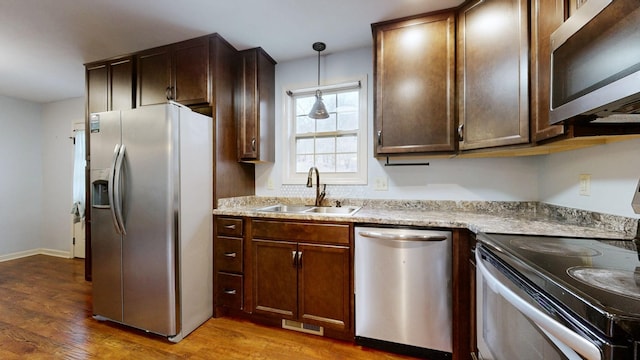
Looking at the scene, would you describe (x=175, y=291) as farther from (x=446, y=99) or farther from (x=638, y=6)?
(x=638, y=6)

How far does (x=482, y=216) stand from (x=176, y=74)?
281 centimetres

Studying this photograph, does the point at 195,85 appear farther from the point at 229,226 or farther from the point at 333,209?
the point at 333,209

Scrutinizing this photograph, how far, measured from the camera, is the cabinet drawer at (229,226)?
2086 millimetres

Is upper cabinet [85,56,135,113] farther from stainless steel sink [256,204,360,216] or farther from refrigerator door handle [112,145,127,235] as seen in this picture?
stainless steel sink [256,204,360,216]

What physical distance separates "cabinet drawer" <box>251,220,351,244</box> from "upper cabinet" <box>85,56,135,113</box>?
1.86 m

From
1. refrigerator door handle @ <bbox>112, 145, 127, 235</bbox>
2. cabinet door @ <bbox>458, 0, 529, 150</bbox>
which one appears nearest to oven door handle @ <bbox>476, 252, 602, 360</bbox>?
cabinet door @ <bbox>458, 0, 529, 150</bbox>

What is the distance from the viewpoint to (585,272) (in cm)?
74

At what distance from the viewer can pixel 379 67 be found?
1986 millimetres

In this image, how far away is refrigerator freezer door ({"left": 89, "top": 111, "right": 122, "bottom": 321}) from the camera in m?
1.95

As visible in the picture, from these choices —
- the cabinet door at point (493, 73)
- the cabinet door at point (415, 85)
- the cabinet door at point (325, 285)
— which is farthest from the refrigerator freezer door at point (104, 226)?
the cabinet door at point (493, 73)

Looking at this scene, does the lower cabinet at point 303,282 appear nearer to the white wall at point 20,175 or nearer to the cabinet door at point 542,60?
the cabinet door at point 542,60

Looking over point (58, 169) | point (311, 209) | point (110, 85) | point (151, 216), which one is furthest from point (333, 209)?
point (58, 169)

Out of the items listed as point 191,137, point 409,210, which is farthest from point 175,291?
point 409,210

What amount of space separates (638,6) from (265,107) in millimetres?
2305
